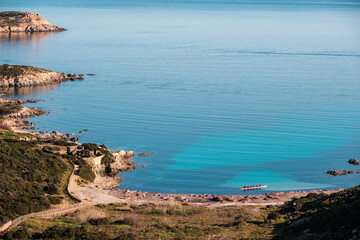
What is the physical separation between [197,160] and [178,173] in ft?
21.0

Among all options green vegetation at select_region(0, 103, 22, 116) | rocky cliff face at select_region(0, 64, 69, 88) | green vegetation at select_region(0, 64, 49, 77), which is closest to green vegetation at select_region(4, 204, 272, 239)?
green vegetation at select_region(0, 103, 22, 116)

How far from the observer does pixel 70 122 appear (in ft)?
317

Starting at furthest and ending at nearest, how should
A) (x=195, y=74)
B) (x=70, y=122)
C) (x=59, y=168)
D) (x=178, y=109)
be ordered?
(x=195, y=74), (x=178, y=109), (x=70, y=122), (x=59, y=168)

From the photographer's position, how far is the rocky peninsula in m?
131

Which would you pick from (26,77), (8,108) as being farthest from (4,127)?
(26,77)

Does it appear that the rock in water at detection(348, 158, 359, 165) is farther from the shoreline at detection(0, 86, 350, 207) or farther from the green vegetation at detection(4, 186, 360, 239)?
the green vegetation at detection(4, 186, 360, 239)

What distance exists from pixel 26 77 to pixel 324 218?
10686 cm

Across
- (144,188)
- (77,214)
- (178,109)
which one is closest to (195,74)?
(178,109)

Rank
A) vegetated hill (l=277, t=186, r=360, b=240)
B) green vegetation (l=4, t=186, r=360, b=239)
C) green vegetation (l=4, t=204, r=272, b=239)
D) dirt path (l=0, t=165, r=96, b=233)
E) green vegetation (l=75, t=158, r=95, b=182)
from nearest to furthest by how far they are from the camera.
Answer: vegetated hill (l=277, t=186, r=360, b=240) < green vegetation (l=4, t=186, r=360, b=239) < green vegetation (l=4, t=204, r=272, b=239) < dirt path (l=0, t=165, r=96, b=233) < green vegetation (l=75, t=158, r=95, b=182)

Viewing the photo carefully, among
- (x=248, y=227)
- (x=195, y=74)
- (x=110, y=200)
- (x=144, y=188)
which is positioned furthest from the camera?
(x=195, y=74)

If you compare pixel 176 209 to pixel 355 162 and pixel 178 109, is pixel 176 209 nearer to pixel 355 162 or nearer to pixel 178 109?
pixel 355 162

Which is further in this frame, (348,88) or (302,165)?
(348,88)

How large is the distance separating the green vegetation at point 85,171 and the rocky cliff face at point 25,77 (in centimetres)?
7182

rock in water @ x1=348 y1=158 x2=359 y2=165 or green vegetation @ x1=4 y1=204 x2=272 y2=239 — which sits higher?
rock in water @ x1=348 y1=158 x2=359 y2=165
